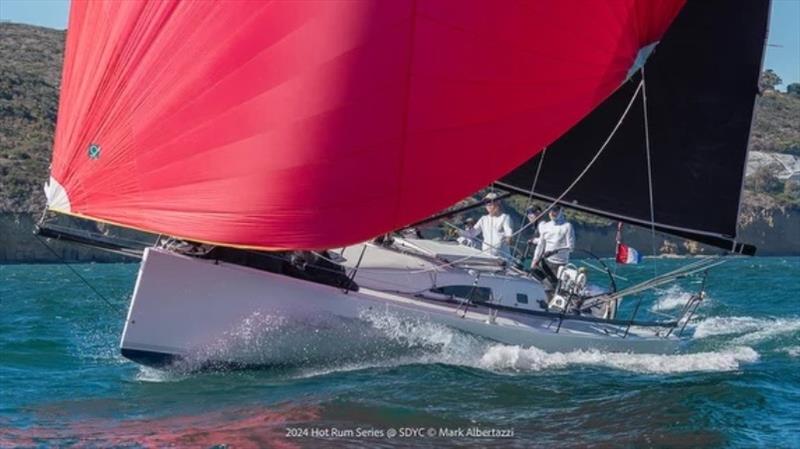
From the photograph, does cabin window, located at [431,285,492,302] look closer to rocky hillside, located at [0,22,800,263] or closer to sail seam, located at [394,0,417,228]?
sail seam, located at [394,0,417,228]

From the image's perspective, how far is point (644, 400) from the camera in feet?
38.3

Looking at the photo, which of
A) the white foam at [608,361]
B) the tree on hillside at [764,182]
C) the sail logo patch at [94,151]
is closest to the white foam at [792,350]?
the white foam at [608,361]

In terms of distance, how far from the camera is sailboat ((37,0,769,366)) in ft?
33.9

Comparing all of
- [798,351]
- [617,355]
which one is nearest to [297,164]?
[617,355]

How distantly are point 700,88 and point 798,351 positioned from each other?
14.5 feet

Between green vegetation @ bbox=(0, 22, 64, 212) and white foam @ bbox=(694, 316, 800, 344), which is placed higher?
green vegetation @ bbox=(0, 22, 64, 212)

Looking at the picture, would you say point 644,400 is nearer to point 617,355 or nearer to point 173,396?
point 617,355

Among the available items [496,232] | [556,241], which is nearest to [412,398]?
[496,232]

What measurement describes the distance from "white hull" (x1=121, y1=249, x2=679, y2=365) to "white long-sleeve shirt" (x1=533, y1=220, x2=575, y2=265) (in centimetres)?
260

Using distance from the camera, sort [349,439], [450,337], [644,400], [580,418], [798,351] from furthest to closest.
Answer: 1. [798,351]
2. [450,337]
3. [644,400]
4. [580,418]
5. [349,439]

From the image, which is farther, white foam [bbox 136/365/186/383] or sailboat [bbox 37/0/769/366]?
white foam [bbox 136/365/186/383]

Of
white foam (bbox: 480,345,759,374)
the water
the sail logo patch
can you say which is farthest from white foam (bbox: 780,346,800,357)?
the sail logo patch

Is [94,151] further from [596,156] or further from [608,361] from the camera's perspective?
[608,361]

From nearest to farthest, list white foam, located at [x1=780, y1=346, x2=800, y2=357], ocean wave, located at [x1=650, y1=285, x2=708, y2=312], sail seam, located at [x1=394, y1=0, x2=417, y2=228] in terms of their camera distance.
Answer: sail seam, located at [x1=394, y1=0, x2=417, y2=228]
white foam, located at [x1=780, y1=346, x2=800, y2=357]
ocean wave, located at [x1=650, y1=285, x2=708, y2=312]
